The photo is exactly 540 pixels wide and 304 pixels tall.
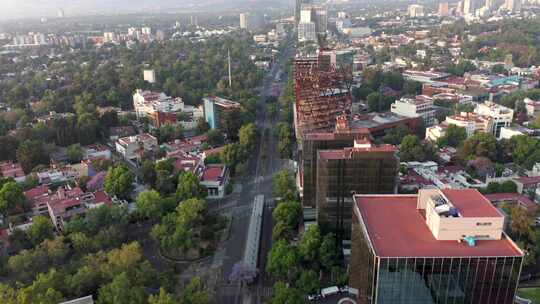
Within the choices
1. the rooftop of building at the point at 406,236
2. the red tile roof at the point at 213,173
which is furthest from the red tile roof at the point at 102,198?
the rooftop of building at the point at 406,236

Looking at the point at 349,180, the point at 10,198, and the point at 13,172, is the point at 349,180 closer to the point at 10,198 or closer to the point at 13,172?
the point at 10,198

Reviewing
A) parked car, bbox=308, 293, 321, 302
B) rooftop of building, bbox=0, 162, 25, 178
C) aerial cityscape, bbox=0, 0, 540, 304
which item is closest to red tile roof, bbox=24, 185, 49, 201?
aerial cityscape, bbox=0, 0, 540, 304

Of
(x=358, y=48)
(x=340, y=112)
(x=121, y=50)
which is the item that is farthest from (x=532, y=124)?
(x=121, y=50)

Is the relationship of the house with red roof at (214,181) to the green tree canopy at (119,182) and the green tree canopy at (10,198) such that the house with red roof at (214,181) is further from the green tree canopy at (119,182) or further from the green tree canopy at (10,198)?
the green tree canopy at (10,198)

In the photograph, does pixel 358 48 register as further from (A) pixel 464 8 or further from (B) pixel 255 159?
(A) pixel 464 8

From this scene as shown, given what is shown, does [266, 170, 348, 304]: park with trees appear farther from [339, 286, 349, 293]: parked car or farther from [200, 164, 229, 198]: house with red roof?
[200, 164, 229, 198]: house with red roof

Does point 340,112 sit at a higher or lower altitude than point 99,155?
higher
